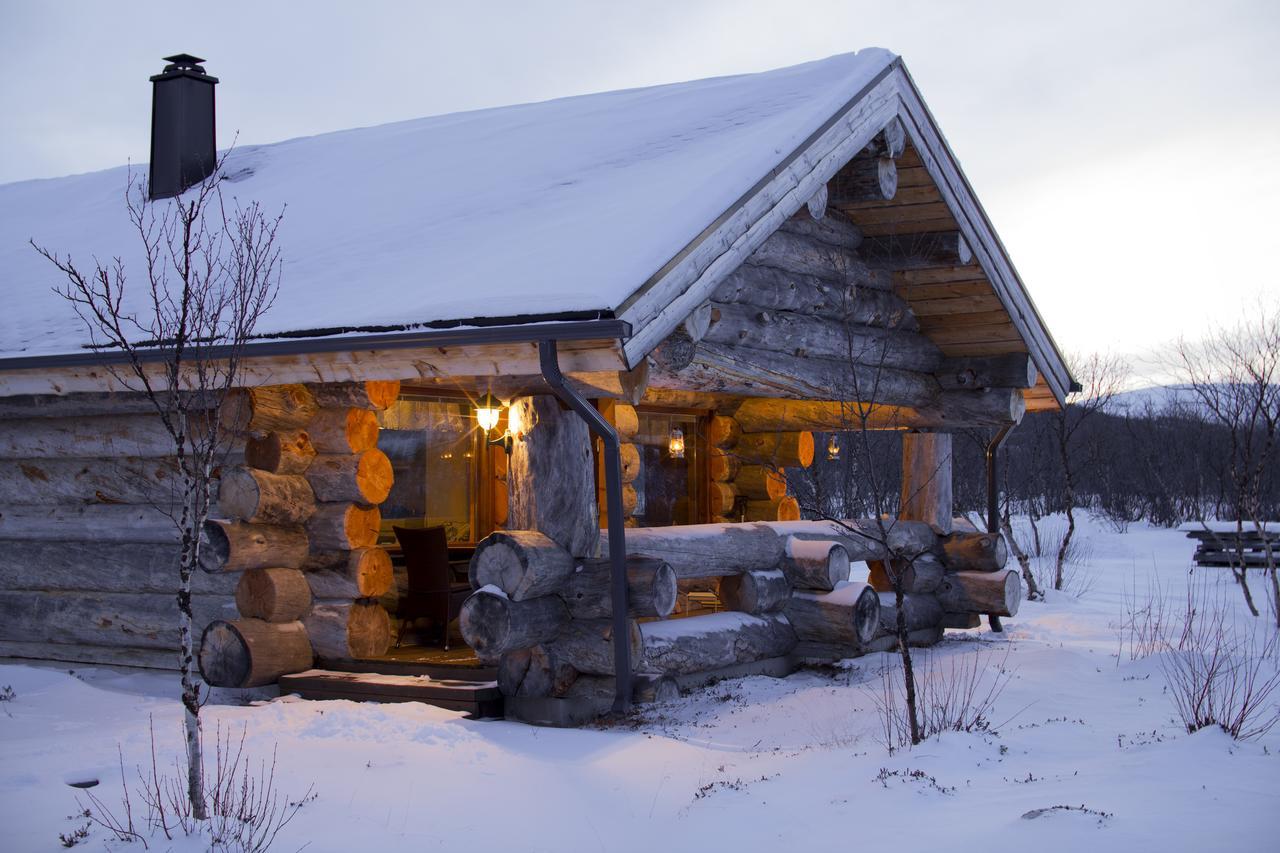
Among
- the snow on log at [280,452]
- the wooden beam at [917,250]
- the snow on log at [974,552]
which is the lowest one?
the snow on log at [974,552]

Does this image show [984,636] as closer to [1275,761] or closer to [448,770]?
[1275,761]

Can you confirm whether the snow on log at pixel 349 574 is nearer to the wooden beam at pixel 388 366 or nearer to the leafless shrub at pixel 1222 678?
the wooden beam at pixel 388 366

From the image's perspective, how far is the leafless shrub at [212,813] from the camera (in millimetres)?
4930

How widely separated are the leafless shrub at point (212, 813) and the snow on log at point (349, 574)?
2877 millimetres

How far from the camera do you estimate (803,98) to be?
9.77 metres

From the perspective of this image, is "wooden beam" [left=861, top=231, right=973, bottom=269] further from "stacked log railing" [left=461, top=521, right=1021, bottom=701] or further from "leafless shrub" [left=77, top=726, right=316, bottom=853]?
"leafless shrub" [left=77, top=726, right=316, bottom=853]

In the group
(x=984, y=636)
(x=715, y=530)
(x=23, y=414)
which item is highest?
(x=23, y=414)

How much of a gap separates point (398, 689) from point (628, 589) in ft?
5.65

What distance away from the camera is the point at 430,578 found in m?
10.1

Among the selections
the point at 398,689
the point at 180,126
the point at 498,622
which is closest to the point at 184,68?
the point at 180,126

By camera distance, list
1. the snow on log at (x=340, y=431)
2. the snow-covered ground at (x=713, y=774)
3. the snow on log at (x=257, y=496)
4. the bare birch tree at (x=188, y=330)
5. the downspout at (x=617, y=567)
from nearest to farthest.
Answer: the snow-covered ground at (x=713, y=774) < the bare birch tree at (x=188, y=330) < the downspout at (x=617, y=567) < the snow on log at (x=257, y=496) < the snow on log at (x=340, y=431)

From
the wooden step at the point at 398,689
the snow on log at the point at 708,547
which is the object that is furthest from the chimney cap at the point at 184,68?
the snow on log at the point at 708,547

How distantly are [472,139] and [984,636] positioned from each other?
7.11 metres

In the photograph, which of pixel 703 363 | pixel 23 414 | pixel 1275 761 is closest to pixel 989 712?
pixel 1275 761
